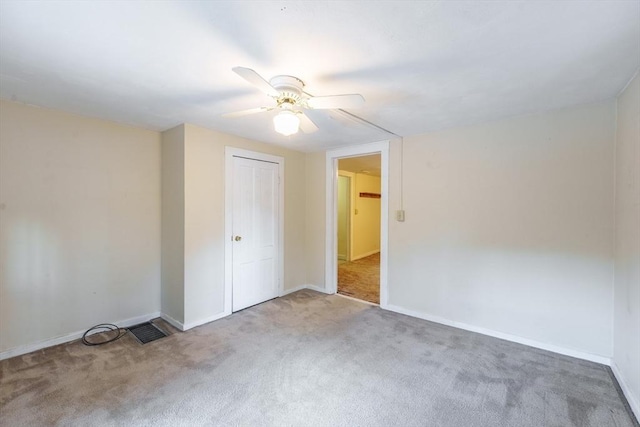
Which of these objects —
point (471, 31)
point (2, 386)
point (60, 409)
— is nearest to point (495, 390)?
point (471, 31)

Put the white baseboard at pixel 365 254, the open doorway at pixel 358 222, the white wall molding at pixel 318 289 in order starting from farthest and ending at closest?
the white baseboard at pixel 365 254
the open doorway at pixel 358 222
the white wall molding at pixel 318 289

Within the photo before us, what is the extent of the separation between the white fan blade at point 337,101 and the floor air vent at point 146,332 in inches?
104

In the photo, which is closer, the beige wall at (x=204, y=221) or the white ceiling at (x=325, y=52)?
the white ceiling at (x=325, y=52)

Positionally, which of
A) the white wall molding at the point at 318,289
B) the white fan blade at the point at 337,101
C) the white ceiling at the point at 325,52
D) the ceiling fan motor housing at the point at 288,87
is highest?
the white ceiling at the point at 325,52

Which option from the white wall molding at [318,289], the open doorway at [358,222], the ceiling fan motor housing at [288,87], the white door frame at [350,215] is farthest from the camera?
the white door frame at [350,215]

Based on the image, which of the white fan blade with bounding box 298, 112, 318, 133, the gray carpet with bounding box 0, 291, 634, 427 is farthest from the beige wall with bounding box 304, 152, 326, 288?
the white fan blade with bounding box 298, 112, 318, 133

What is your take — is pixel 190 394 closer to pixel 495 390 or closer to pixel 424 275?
pixel 495 390

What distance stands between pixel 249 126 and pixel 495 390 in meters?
3.10

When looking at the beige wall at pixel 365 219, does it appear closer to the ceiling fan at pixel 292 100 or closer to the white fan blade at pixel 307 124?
the white fan blade at pixel 307 124

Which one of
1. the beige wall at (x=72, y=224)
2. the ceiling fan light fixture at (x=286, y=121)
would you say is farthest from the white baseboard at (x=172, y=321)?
the ceiling fan light fixture at (x=286, y=121)

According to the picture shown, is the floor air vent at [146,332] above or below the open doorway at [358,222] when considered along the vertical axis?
below

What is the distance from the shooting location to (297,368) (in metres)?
2.26

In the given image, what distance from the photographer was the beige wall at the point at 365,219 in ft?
21.8

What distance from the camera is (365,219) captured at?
7008 millimetres
